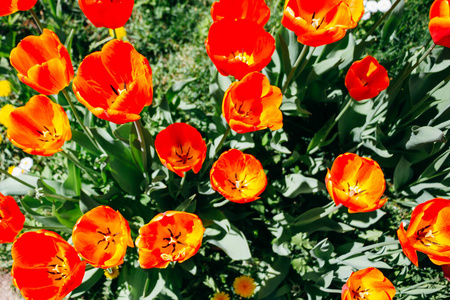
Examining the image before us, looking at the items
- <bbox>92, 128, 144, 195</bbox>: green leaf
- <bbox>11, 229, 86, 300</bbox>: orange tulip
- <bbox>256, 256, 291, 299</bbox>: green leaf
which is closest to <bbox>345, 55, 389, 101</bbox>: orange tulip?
<bbox>256, 256, 291, 299</bbox>: green leaf

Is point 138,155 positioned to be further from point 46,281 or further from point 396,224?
point 396,224

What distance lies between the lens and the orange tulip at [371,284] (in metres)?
1.61

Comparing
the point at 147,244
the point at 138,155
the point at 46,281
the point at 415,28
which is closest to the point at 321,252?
the point at 147,244

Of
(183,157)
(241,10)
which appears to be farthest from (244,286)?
(241,10)

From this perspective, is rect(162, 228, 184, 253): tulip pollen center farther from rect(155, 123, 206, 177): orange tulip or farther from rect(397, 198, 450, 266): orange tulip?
rect(397, 198, 450, 266): orange tulip

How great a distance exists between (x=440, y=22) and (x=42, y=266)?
214 centimetres

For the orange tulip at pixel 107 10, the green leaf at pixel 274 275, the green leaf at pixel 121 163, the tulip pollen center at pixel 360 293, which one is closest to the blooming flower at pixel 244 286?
the green leaf at pixel 274 275

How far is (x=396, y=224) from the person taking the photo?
8.71ft

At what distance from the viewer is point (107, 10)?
148cm

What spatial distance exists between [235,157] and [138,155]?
0.65 meters

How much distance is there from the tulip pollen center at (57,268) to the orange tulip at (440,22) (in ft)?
6.80

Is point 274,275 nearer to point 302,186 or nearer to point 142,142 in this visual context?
point 302,186

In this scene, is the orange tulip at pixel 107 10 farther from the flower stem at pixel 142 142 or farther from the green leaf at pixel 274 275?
the green leaf at pixel 274 275

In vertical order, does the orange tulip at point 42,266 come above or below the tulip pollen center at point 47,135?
below
